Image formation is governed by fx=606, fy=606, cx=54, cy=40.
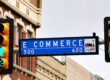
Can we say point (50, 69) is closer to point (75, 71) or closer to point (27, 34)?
point (27, 34)

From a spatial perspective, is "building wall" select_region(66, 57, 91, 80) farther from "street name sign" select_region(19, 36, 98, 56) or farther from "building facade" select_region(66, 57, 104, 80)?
"street name sign" select_region(19, 36, 98, 56)

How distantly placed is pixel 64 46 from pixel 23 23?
27311 mm

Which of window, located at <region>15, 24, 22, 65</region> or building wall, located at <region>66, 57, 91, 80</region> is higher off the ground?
window, located at <region>15, 24, 22, 65</region>

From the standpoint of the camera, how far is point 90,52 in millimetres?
22125

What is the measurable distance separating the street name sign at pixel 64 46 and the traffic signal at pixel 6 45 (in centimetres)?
256

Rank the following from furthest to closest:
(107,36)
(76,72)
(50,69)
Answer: (76,72) → (50,69) → (107,36)

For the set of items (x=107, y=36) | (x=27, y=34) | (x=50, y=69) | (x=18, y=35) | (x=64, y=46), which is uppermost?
(x=27, y=34)

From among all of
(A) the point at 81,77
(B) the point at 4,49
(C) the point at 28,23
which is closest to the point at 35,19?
(C) the point at 28,23

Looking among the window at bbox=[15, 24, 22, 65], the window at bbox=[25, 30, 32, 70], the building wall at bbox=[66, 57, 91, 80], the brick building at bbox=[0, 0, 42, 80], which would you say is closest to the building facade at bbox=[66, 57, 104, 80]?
the building wall at bbox=[66, 57, 91, 80]

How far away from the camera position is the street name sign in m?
22.1

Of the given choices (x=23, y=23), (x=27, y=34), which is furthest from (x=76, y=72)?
(x=23, y=23)

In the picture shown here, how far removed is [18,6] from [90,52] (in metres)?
26.4

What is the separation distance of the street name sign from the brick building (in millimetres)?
22060

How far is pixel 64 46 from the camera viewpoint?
22.2m
